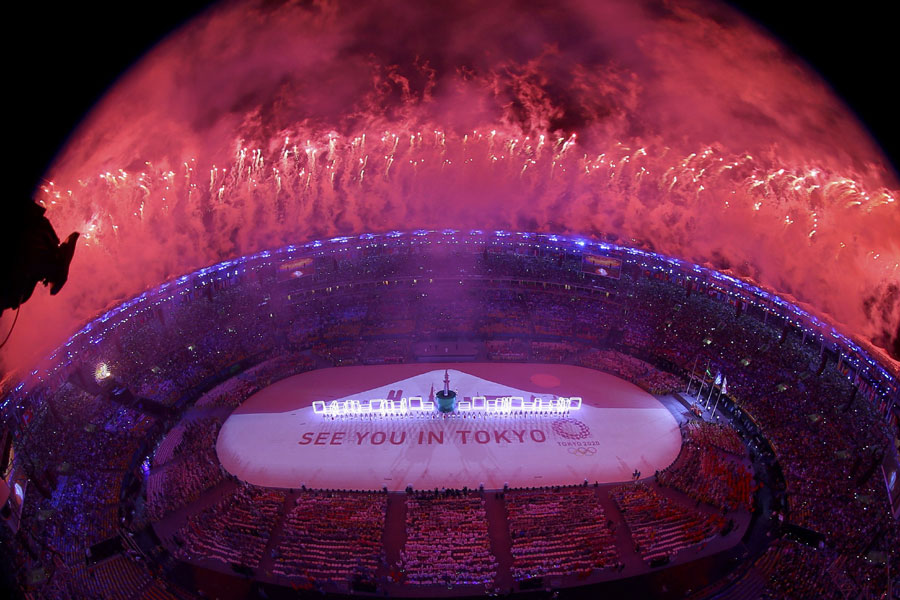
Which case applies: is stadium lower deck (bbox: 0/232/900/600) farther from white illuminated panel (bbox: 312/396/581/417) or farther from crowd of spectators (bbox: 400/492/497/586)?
white illuminated panel (bbox: 312/396/581/417)

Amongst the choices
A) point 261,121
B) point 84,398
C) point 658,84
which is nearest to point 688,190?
point 658,84

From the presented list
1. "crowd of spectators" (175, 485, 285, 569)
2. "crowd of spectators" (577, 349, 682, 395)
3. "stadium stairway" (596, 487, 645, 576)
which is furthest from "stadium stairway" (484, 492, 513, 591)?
"crowd of spectators" (577, 349, 682, 395)

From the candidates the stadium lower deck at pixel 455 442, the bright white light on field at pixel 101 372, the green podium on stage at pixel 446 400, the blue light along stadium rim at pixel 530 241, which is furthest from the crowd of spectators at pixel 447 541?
the bright white light on field at pixel 101 372

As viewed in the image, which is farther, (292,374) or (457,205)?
(457,205)

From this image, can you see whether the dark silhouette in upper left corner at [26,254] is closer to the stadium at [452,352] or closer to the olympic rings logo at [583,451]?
the stadium at [452,352]

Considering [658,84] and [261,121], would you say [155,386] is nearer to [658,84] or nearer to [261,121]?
[261,121]

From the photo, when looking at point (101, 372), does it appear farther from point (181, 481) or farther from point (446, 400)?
point (446, 400)
